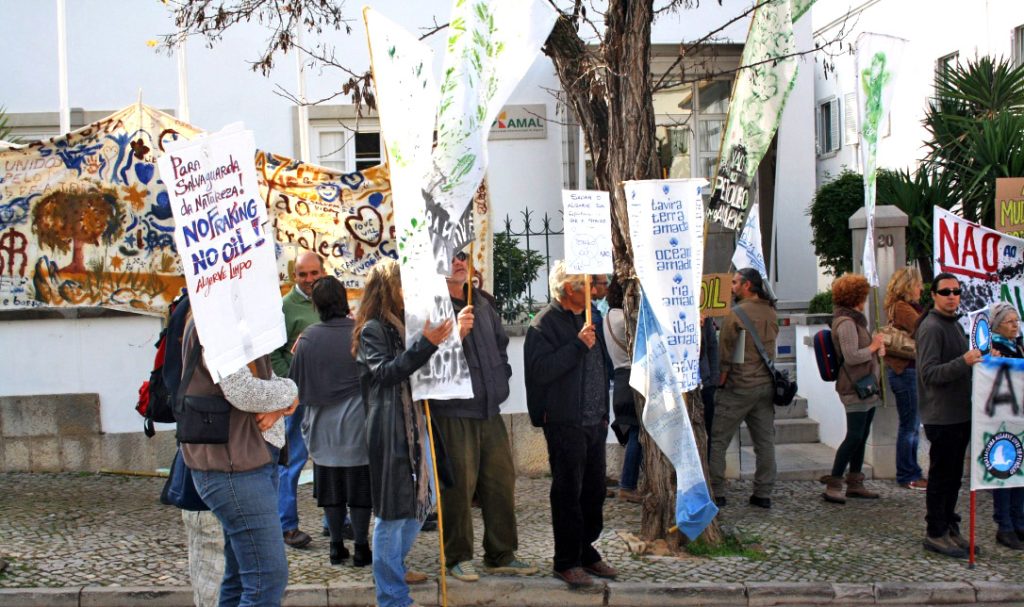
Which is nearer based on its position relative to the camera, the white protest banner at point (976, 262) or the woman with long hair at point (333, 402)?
the woman with long hair at point (333, 402)

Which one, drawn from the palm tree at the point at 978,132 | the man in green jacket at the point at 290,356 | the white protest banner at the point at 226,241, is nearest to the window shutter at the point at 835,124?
the palm tree at the point at 978,132

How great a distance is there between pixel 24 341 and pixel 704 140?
9.71 metres

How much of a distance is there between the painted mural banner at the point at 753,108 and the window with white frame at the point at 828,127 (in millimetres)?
10990

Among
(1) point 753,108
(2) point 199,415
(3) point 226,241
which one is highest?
(1) point 753,108

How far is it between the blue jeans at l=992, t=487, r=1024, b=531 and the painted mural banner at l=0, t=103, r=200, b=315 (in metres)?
5.94

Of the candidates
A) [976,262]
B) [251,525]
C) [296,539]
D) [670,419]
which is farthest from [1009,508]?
[251,525]

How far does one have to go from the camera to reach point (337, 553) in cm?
639

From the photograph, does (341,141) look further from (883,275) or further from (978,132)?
(978,132)

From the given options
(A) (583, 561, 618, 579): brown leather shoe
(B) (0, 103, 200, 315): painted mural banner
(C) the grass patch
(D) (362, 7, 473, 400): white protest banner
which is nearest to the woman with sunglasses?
(C) the grass patch

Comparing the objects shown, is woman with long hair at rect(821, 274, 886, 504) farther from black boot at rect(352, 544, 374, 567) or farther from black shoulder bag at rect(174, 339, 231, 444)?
black shoulder bag at rect(174, 339, 231, 444)

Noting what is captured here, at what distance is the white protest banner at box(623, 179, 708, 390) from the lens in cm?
637

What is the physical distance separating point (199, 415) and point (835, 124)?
1484 centimetres

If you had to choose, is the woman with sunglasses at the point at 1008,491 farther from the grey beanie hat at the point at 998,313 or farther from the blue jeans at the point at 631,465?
the blue jeans at the point at 631,465

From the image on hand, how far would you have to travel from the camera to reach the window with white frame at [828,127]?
17250mm
